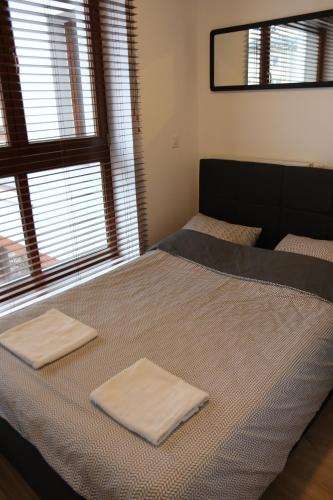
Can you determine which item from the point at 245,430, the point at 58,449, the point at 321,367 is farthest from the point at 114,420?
the point at 321,367

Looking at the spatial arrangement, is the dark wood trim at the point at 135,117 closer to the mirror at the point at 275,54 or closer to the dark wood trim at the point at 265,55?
the mirror at the point at 275,54

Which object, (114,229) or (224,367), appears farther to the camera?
(114,229)

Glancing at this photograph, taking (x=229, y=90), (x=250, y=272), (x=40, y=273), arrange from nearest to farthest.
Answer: (x=250, y=272) < (x=40, y=273) < (x=229, y=90)

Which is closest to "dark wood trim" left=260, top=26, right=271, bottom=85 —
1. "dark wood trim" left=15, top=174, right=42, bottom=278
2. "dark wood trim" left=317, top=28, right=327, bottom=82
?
"dark wood trim" left=317, top=28, right=327, bottom=82

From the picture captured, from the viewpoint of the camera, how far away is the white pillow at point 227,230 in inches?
111

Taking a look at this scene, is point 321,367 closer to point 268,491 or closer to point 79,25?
point 268,491

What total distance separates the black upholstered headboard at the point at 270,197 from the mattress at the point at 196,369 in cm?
42

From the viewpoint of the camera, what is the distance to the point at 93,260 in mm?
2799

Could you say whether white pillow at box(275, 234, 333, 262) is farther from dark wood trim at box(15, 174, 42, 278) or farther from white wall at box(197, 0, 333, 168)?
dark wood trim at box(15, 174, 42, 278)

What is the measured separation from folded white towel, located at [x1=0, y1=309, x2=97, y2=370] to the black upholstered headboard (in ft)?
5.13

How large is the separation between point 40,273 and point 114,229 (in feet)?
2.02

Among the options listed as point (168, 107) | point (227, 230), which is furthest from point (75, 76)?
point (227, 230)

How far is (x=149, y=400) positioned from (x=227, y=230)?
1.62 meters

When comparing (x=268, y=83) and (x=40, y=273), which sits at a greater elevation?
(x=268, y=83)
